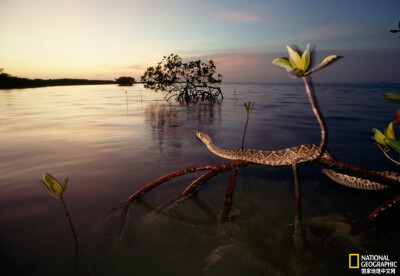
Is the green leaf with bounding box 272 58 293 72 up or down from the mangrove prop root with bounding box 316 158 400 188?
up

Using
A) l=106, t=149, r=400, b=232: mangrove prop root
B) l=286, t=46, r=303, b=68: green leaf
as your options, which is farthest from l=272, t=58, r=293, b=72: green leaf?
l=106, t=149, r=400, b=232: mangrove prop root

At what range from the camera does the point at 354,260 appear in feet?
11.9

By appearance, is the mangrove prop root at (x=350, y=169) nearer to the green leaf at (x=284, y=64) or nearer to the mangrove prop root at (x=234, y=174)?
the mangrove prop root at (x=234, y=174)

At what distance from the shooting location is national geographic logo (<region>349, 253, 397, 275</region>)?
342 cm

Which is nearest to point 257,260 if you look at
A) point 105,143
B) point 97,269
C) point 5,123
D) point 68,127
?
point 97,269

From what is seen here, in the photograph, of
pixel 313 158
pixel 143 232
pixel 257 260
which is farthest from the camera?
pixel 143 232

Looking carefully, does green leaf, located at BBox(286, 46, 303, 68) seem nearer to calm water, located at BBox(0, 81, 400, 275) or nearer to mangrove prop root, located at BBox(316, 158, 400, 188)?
mangrove prop root, located at BBox(316, 158, 400, 188)

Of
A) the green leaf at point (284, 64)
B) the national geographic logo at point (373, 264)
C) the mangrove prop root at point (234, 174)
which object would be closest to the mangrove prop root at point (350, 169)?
the mangrove prop root at point (234, 174)

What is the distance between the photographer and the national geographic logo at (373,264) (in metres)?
3.42

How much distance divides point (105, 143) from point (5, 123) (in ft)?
32.8

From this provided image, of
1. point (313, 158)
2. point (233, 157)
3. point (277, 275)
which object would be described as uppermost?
point (313, 158)

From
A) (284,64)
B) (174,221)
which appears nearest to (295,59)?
→ (284,64)

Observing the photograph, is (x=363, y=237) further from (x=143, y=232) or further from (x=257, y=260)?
(x=143, y=232)

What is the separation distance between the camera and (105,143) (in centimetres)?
1073
